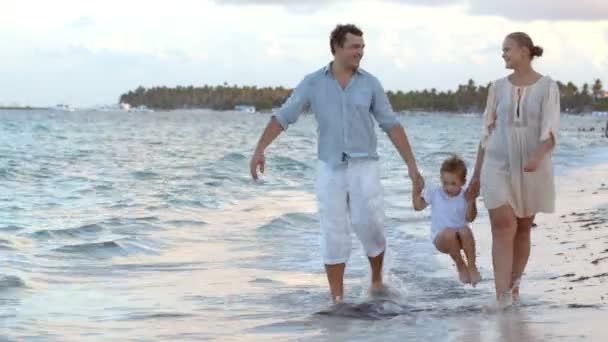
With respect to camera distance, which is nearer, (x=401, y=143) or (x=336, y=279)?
(x=401, y=143)

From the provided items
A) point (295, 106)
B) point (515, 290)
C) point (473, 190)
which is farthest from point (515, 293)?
point (295, 106)

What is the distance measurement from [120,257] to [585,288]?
4.94 m

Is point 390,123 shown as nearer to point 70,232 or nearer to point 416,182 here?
point 416,182

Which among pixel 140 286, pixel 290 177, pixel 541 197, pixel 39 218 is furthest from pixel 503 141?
pixel 290 177

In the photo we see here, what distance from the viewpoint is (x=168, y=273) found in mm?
9414

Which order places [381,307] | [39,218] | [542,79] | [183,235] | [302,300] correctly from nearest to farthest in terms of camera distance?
[542,79] → [381,307] → [302,300] → [183,235] → [39,218]

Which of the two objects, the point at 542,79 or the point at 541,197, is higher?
the point at 542,79

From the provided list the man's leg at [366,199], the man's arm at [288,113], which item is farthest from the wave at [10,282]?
the man's leg at [366,199]

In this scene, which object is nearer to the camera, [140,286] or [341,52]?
[341,52]

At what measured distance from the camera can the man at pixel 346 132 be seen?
682cm

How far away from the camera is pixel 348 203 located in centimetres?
700

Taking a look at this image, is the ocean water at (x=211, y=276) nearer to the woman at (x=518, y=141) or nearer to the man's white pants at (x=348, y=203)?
the man's white pants at (x=348, y=203)

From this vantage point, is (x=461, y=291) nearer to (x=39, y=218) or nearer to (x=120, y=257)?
(x=120, y=257)

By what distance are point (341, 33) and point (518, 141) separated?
1317 mm
